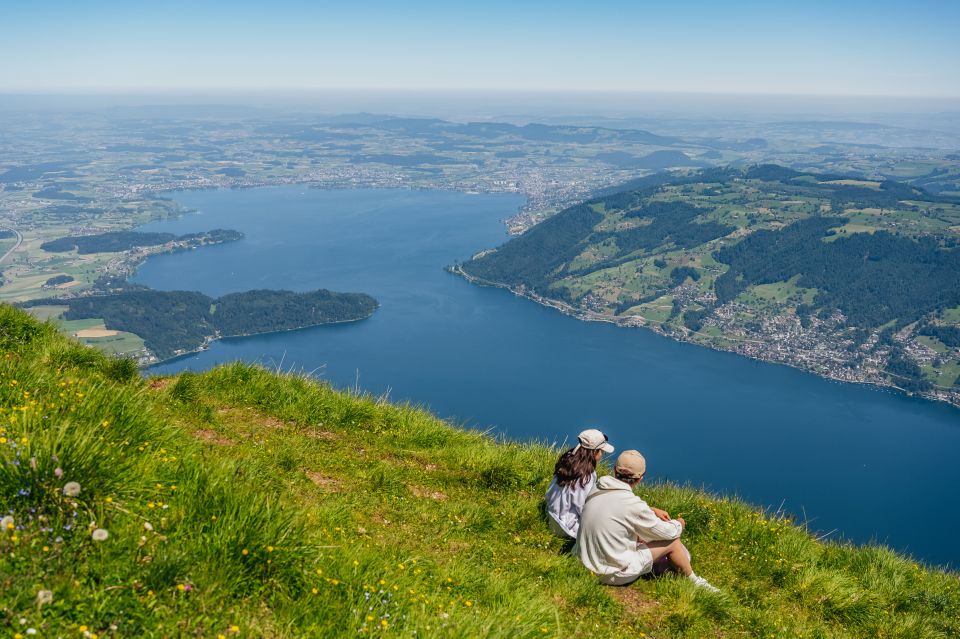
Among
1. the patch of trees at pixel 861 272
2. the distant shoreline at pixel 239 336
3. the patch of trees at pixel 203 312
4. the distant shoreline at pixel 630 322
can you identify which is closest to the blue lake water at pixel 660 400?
the distant shoreline at pixel 239 336

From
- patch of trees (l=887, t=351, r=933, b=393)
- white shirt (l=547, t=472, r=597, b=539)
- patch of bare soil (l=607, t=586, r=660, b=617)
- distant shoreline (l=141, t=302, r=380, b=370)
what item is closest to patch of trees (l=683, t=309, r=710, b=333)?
patch of trees (l=887, t=351, r=933, b=393)

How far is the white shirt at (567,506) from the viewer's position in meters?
7.03

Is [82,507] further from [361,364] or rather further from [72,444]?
[361,364]

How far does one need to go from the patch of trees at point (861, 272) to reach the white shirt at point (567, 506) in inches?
7078

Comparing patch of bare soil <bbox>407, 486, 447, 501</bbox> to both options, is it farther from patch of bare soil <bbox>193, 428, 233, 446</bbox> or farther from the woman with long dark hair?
patch of bare soil <bbox>193, 428, 233, 446</bbox>

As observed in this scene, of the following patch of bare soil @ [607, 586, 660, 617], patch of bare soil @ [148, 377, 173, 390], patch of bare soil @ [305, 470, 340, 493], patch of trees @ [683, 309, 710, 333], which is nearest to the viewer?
patch of bare soil @ [607, 586, 660, 617]

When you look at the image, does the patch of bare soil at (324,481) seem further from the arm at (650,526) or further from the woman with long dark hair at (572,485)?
the arm at (650,526)

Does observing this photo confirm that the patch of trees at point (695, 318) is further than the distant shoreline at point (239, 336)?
Yes

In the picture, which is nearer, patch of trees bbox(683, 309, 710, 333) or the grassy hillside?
the grassy hillside

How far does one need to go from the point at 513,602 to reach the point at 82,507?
9.89 feet

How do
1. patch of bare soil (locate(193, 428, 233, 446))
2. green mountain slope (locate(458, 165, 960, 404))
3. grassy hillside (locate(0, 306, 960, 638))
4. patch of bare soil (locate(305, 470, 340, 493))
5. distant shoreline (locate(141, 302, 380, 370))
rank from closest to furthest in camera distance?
grassy hillside (locate(0, 306, 960, 638)) → patch of bare soil (locate(305, 470, 340, 493)) → patch of bare soil (locate(193, 428, 233, 446)) → distant shoreline (locate(141, 302, 380, 370)) → green mountain slope (locate(458, 165, 960, 404))

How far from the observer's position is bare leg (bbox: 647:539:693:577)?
6500 mm

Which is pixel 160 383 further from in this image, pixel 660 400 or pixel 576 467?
pixel 660 400

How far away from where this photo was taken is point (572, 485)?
712cm
